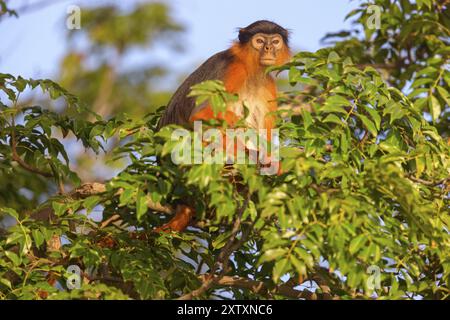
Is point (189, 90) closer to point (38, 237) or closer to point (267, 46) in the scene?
point (267, 46)

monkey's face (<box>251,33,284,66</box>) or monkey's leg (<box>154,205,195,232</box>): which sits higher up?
monkey's face (<box>251,33,284,66</box>)

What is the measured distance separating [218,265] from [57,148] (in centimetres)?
180

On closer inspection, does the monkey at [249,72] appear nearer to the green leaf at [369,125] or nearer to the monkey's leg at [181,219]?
the monkey's leg at [181,219]

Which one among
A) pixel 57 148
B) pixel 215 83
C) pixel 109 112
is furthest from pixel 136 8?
pixel 215 83

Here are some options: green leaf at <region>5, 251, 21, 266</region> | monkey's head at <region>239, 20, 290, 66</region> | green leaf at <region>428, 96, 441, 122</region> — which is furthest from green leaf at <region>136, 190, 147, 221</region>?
monkey's head at <region>239, 20, 290, 66</region>

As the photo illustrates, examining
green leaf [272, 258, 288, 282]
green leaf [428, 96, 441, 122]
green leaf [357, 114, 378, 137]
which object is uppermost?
green leaf [428, 96, 441, 122]

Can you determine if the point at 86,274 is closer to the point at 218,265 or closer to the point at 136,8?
the point at 218,265

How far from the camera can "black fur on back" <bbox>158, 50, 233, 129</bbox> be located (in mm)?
7191

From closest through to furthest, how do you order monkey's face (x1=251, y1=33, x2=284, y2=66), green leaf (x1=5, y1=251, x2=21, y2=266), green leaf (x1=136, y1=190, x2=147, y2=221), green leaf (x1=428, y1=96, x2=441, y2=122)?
green leaf (x1=136, y1=190, x2=147, y2=221), green leaf (x1=5, y1=251, x2=21, y2=266), green leaf (x1=428, y1=96, x2=441, y2=122), monkey's face (x1=251, y1=33, x2=284, y2=66)

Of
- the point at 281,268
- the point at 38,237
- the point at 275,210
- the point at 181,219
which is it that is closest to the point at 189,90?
the point at 181,219

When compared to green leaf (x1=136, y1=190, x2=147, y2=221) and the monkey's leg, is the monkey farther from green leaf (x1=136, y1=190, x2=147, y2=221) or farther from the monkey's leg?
green leaf (x1=136, y1=190, x2=147, y2=221)

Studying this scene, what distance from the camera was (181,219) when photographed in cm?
644

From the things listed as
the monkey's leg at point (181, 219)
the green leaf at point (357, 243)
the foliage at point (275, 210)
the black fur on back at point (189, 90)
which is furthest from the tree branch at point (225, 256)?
the black fur on back at point (189, 90)

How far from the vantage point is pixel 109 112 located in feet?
72.1
